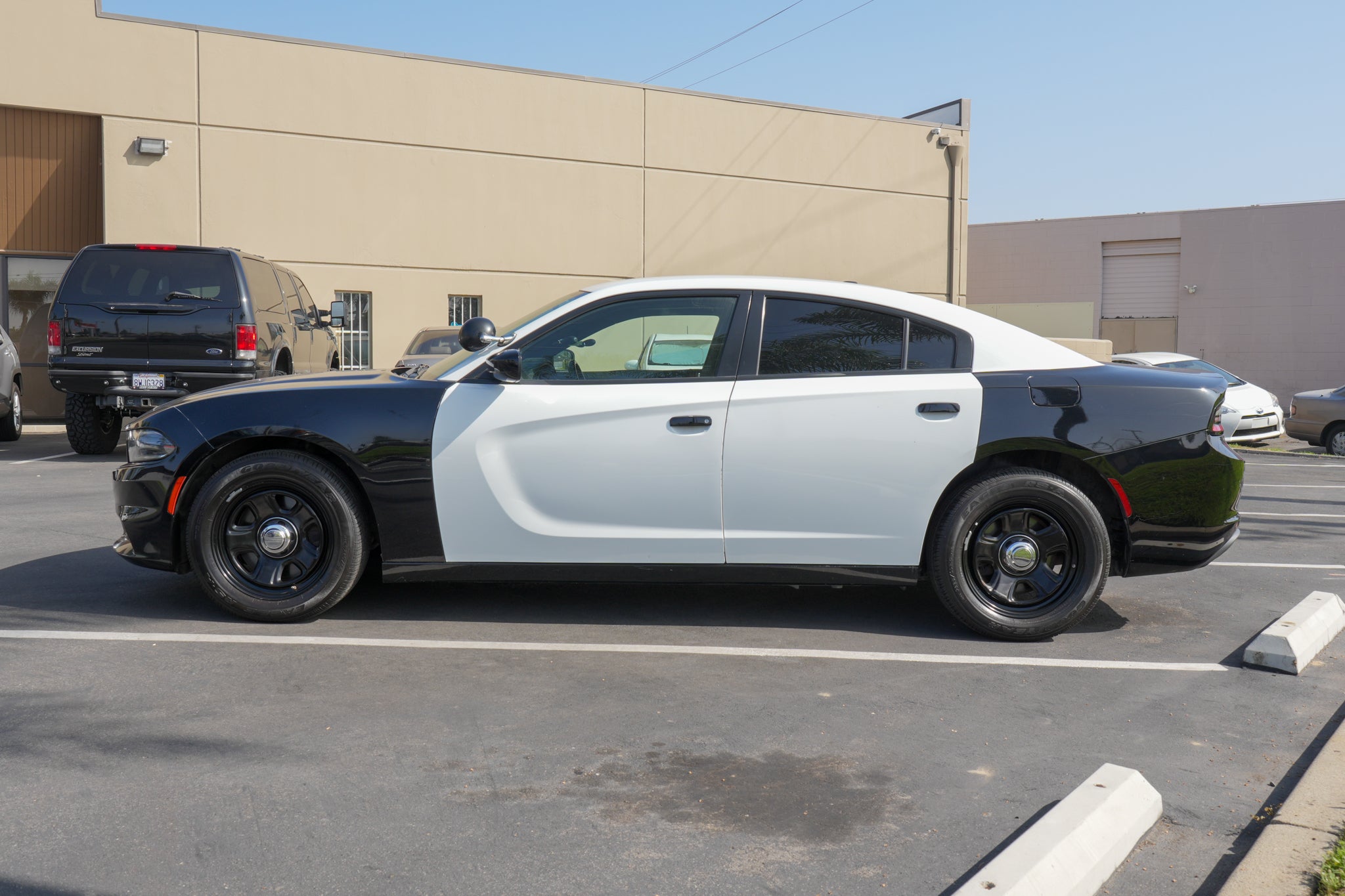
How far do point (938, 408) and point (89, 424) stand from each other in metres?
10.2

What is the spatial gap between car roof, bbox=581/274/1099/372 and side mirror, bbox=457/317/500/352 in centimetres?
22

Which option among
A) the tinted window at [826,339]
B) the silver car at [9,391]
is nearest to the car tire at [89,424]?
the silver car at [9,391]

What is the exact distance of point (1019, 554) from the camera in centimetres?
522

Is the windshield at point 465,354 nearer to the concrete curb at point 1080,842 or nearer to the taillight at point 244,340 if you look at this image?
the concrete curb at point 1080,842

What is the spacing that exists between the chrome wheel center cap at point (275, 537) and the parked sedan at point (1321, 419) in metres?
17.2

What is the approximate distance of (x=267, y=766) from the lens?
→ 138 inches

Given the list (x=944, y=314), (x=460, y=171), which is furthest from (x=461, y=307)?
(x=944, y=314)

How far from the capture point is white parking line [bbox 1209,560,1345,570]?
7207 mm

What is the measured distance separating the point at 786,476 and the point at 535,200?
15.0m

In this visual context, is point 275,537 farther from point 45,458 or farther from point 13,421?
point 13,421

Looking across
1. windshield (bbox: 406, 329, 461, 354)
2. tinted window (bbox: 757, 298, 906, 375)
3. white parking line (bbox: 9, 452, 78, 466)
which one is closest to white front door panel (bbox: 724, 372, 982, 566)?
tinted window (bbox: 757, 298, 906, 375)

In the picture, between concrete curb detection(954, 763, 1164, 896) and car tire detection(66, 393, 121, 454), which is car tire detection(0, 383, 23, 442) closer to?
car tire detection(66, 393, 121, 454)

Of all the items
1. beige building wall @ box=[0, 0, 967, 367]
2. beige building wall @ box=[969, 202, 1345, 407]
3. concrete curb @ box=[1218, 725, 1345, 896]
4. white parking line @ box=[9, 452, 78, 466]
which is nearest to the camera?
concrete curb @ box=[1218, 725, 1345, 896]

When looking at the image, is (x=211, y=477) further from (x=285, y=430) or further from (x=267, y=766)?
(x=267, y=766)
